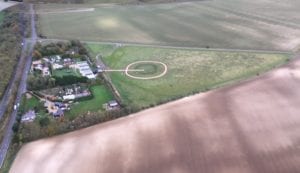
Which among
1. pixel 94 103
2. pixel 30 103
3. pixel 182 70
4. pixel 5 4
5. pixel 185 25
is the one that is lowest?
pixel 30 103

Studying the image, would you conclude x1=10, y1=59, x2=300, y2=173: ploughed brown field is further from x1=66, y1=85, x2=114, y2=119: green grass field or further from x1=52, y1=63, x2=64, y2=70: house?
x1=52, y1=63, x2=64, y2=70: house

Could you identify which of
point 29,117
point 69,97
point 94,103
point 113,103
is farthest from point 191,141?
point 29,117

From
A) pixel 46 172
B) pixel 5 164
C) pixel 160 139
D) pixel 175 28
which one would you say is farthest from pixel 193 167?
pixel 175 28

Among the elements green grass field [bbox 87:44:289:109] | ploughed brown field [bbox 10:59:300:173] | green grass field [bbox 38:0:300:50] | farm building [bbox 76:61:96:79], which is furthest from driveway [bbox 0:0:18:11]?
ploughed brown field [bbox 10:59:300:173]

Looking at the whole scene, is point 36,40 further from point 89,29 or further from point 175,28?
point 175,28

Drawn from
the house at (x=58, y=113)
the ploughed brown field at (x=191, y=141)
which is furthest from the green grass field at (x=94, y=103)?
the ploughed brown field at (x=191, y=141)

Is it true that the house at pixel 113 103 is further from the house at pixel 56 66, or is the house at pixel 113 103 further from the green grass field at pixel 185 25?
the green grass field at pixel 185 25

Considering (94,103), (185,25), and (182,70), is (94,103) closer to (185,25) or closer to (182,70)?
(182,70)
